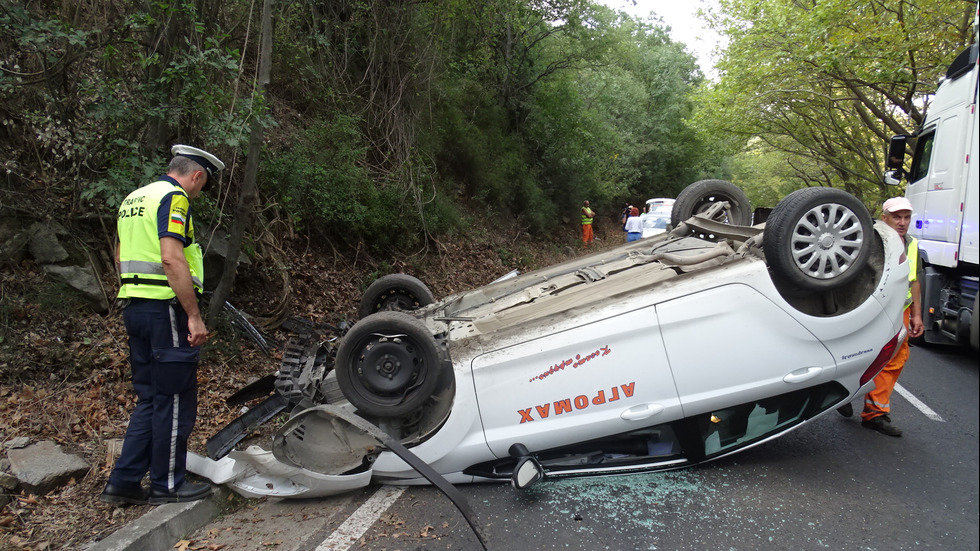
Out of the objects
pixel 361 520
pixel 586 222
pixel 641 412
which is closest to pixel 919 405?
pixel 641 412

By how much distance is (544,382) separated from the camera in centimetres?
315

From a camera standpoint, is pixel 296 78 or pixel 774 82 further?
pixel 774 82

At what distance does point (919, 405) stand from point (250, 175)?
6.18 meters

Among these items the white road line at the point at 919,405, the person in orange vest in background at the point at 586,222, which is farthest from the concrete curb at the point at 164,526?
the person in orange vest in background at the point at 586,222

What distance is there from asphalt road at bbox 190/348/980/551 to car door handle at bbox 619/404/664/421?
0.51 meters

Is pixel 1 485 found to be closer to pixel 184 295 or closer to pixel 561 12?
pixel 184 295

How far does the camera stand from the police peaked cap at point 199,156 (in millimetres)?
3375

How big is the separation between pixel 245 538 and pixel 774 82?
16.5 meters

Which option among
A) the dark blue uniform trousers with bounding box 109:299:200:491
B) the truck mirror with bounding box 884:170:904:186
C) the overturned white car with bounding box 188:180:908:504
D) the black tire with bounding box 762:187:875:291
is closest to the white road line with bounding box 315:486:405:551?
the overturned white car with bounding box 188:180:908:504

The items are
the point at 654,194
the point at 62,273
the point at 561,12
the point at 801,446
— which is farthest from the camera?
the point at 654,194

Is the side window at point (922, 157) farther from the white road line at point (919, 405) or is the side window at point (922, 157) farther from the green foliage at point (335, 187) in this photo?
the green foliage at point (335, 187)

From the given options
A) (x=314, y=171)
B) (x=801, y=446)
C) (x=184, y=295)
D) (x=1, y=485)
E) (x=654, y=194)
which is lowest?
(x=654, y=194)

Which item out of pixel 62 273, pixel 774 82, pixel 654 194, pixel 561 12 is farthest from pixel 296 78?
pixel 654 194

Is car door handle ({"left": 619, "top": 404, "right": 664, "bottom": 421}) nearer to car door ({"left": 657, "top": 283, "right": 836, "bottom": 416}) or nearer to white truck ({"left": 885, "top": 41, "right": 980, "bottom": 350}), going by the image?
car door ({"left": 657, "top": 283, "right": 836, "bottom": 416})
